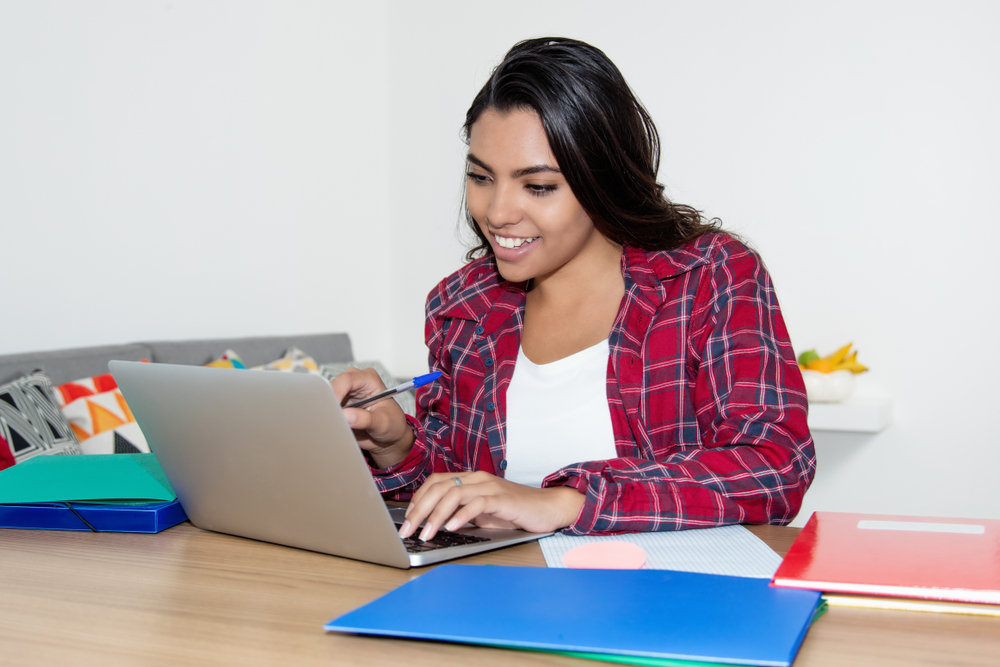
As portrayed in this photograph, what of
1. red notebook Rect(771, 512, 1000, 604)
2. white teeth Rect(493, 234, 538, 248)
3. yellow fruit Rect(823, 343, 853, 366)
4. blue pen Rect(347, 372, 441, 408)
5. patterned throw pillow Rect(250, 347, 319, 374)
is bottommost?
patterned throw pillow Rect(250, 347, 319, 374)

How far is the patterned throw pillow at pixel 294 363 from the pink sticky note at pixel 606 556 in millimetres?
1894

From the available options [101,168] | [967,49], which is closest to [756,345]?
[101,168]

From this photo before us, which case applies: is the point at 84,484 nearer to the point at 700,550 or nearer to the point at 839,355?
the point at 700,550

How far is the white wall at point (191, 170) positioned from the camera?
213 centimetres

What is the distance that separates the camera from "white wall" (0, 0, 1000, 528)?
2234mm

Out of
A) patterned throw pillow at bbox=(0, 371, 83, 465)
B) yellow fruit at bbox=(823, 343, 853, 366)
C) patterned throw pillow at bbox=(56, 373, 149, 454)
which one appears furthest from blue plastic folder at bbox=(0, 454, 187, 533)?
yellow fruit at bbox=(823, 343, 853, 366)

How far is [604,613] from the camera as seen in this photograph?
0.57 m

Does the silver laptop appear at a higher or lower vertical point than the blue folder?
higher

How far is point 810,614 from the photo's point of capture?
0.56 m

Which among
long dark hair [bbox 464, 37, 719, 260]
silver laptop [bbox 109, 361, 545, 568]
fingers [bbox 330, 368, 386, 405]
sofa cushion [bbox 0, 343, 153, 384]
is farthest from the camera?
sofa cushion [bbox 0, 343, 153, 384]

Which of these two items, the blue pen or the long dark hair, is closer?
the blue pen

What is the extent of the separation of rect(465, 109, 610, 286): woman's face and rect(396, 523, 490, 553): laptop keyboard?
50cm

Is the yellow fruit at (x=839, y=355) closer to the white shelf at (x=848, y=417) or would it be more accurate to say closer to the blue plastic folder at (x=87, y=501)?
the white shelf at (x=848, y=417)

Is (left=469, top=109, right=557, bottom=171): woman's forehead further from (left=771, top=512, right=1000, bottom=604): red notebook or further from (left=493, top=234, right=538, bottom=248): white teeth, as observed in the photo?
(left=771, top=512, right=1000, bottom=604): red notebook
